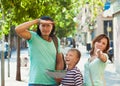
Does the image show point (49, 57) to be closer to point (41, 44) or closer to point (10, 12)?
point (41, 44)

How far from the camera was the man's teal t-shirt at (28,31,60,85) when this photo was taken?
174 inches

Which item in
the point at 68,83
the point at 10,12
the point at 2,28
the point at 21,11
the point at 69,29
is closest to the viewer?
the point at 68,83

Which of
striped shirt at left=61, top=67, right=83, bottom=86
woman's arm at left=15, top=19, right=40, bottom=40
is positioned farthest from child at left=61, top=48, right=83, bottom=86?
woman's arm at left=15, top=19, right=40, bottom=40

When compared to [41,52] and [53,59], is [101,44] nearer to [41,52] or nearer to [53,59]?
[53,59]

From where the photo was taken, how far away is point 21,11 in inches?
539

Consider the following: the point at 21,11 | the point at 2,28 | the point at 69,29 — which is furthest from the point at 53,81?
the point at 69,29

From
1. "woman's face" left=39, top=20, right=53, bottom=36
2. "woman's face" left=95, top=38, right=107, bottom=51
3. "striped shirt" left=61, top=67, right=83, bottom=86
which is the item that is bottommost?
"striped shirt" left=61, top=67, right=83, bottom=86

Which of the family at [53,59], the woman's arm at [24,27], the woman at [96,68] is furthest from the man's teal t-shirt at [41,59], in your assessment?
the woman at [96,68]

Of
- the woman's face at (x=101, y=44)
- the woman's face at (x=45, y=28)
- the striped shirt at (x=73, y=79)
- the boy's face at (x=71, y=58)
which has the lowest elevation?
the striped shirt at (x=73, y=79)

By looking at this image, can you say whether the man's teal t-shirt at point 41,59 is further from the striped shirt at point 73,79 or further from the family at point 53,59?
the striped shirt at point 73,79

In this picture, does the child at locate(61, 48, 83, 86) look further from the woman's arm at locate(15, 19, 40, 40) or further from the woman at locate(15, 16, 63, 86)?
the woman's arm at locate(15, 19, 40, 40)

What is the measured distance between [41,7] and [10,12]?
5.86 feet

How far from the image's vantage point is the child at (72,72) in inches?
168

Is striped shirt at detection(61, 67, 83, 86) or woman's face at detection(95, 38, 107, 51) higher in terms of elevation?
woman's face at detection(95, 38, 107, 51)
